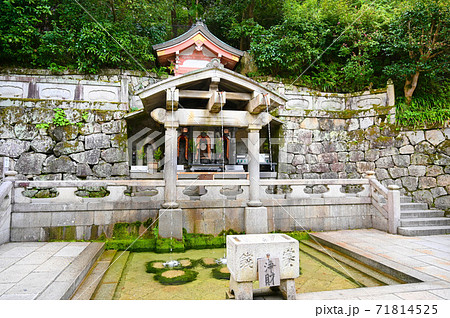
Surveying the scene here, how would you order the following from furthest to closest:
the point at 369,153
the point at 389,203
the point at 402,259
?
the point at 369,153 → the point at 389,203 → the point at 402,259

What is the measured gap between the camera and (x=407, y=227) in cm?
838

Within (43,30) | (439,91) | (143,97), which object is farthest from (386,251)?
(43,30)

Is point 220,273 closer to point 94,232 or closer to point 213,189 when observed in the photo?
point 213,189

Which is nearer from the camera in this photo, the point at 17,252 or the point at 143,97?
the point at 17,252

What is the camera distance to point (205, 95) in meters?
7.55

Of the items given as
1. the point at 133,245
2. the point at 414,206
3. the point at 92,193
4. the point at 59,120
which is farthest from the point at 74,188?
the point at 414,206

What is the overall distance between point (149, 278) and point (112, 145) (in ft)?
25.5

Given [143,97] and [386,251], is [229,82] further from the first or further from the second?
[386,251]

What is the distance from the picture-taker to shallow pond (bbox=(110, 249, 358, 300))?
15.1 feet

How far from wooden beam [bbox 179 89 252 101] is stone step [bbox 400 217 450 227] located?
22.6 feet

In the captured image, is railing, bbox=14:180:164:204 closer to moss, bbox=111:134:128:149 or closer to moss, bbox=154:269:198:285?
moss, bbox=154:269:198:285

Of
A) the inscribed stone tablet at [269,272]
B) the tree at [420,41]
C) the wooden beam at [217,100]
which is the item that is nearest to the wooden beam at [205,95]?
the wooden beam at [217,100]

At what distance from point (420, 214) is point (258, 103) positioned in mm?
7734

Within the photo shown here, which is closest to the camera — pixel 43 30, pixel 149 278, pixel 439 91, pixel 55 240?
pixel 149 278
